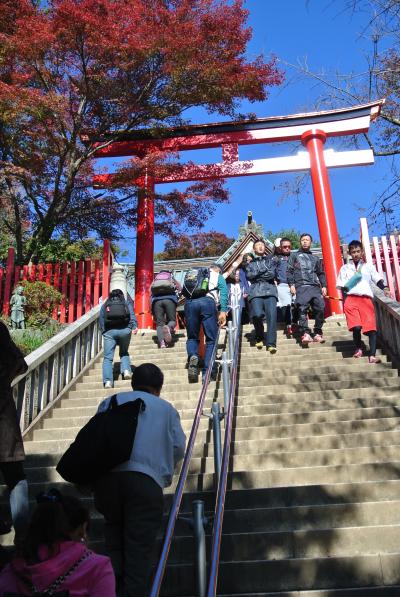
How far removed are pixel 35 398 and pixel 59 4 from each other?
7.11m

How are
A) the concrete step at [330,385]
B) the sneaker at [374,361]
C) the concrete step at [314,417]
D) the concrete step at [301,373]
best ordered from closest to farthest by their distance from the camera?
1. the concrete step at [314,417]
2. the concrete step at [330,385]
3. the concrete step at [301,373]
4. the sneaker at [374,361]

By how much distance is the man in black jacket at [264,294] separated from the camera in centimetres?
703

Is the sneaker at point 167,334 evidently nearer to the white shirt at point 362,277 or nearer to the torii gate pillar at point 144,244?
the white shirt at point 362,277

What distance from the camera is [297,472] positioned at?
403cm

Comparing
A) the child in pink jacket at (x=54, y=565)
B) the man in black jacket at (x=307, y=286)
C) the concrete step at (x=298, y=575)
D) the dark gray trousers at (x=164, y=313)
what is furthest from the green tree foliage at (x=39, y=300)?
the child in pink jacket at (x=54, y=565)

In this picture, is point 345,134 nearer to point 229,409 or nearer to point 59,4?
point 59,4

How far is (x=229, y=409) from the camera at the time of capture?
14.5 ft

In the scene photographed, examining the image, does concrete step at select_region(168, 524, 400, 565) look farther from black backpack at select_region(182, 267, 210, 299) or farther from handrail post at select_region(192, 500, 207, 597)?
black backpack at select_region(182, 267, 210, 299)

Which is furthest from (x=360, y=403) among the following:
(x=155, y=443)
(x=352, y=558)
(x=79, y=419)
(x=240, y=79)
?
(x=240, y=79)

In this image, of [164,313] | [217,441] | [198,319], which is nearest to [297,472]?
[217,441]

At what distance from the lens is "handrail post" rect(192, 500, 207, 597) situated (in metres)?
2.59

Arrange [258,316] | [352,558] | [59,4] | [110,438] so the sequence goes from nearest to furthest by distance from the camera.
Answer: [110,438], [352,558], [258,316], [59,4]

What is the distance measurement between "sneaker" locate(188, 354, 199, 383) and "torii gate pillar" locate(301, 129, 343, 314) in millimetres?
4670

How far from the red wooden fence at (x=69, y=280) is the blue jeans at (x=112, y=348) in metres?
3.32
